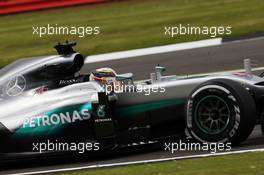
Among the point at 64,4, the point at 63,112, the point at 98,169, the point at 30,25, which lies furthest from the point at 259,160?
the point at 64,4

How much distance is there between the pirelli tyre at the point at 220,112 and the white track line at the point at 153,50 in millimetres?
8052

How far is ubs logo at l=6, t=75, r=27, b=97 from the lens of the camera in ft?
29.9

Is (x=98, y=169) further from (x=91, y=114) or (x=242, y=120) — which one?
(x=242, y=120)

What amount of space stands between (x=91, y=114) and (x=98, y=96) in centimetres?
23

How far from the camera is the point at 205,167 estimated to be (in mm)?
7293

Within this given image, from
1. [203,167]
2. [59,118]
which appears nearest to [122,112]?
[59,118]

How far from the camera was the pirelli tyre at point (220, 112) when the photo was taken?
8.07 meters
